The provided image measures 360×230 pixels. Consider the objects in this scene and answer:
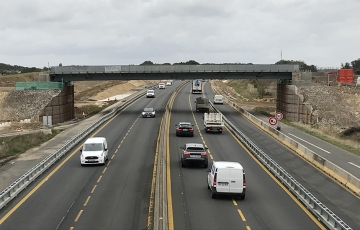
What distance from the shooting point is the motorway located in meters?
17.7

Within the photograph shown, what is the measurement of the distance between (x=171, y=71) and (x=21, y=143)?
33.5 meters

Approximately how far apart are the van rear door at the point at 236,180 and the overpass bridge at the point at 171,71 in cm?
4900

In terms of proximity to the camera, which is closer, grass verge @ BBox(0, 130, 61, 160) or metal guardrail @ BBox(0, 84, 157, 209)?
metal guardrail @ BBox(0, 84, 157, 209)

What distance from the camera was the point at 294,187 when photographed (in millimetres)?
22875

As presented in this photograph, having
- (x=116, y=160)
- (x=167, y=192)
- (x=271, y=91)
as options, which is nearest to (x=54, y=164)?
(x=116, y=160)

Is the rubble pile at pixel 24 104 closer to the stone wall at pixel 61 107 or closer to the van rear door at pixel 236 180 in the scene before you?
the stone wall at pixel 61 107

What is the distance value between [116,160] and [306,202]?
1586cm

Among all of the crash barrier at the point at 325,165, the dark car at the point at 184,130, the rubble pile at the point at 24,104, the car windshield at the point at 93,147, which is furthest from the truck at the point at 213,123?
the rubble pile at the point at 24,104

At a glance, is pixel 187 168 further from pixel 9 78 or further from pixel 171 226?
pixel 9 78

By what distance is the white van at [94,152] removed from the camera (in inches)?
1165

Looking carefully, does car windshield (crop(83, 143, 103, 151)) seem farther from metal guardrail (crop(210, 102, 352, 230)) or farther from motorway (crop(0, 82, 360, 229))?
metal guardrail (crop(210, 102, 352, 230))

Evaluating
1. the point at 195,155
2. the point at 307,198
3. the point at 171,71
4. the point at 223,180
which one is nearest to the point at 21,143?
the point at 195,155

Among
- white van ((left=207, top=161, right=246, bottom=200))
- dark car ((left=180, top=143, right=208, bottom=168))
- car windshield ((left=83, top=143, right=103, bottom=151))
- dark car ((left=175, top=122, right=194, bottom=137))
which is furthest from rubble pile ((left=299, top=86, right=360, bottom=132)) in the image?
white van ((left=207, top=161, right=246, bottom=200))

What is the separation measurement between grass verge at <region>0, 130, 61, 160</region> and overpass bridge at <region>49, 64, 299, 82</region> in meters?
23.1
